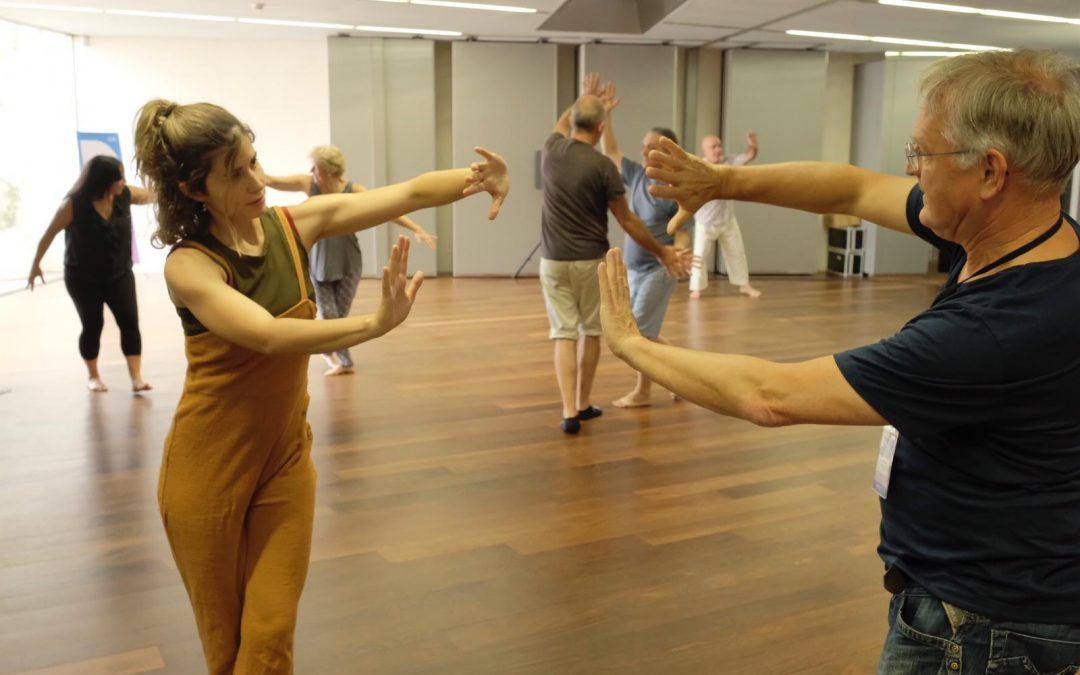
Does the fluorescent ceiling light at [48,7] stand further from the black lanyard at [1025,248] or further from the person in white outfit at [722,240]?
the black lanyard at [1025,248]

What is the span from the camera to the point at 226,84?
12.9m

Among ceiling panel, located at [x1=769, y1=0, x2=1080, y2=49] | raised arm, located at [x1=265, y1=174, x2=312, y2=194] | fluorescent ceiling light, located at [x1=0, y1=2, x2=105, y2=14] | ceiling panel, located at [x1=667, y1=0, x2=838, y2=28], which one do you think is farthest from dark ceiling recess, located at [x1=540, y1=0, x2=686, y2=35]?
raised arm, located at [x1=265, y1=174, x2=312, y2=194]

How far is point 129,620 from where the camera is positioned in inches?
128

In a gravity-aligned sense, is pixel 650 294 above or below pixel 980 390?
below

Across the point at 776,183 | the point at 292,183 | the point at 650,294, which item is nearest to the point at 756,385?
the point at 776,183

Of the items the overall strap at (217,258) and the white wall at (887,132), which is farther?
the white wall at (887,132)

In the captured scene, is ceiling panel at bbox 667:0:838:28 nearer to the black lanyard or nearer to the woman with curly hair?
the woman with curly hair

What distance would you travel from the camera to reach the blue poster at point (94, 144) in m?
12.5

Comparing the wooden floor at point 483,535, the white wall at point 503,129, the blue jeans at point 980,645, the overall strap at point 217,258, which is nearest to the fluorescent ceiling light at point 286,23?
the white wall at point 503,129

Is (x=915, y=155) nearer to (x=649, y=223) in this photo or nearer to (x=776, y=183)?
(x=776, y=183)

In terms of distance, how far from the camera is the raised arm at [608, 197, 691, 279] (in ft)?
17.5

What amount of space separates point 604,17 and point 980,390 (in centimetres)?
1154

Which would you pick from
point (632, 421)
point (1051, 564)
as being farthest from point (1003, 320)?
point (632, 421)

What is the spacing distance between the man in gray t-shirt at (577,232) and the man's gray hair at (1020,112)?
3.89 meters
